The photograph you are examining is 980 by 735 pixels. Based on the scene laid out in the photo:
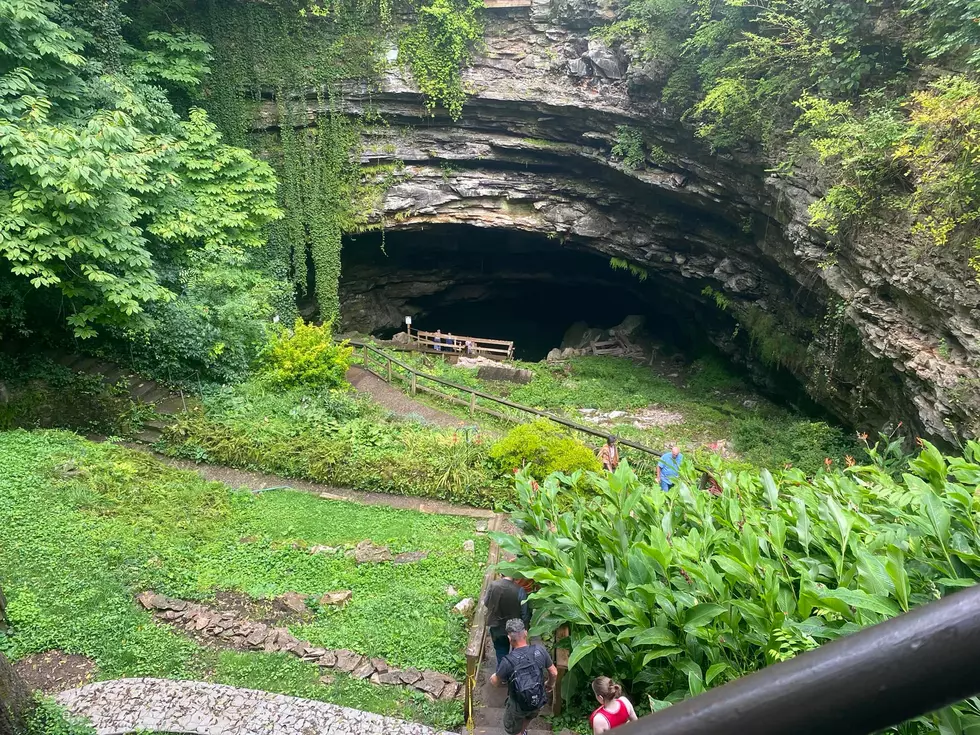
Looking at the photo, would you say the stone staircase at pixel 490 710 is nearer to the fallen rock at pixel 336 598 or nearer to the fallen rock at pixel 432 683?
the fallen rock at pixel 432 683

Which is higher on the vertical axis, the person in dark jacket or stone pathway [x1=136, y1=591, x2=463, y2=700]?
the person in dark jacket

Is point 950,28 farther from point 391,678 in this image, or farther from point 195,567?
point 195,567

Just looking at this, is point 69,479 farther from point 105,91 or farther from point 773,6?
point 773,6

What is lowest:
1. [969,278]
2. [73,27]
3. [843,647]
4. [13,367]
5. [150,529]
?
[150,529]

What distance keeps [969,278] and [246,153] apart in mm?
14134

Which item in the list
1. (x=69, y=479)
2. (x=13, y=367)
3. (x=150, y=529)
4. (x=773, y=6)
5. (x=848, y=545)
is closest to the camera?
(x=848, y=545)

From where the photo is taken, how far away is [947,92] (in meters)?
8.16

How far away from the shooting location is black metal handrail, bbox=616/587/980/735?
0.66 m

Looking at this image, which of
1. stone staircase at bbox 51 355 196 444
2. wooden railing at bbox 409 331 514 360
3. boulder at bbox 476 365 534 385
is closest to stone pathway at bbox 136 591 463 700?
stone staircase at bbox 51 355 196 444

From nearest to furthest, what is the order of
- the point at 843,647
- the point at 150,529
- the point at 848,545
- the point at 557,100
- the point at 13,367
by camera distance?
1. the point at 843,647
2. the point at 848,545
3. the point at 150,529
4. the point at 13,367
5. the point at 557,100

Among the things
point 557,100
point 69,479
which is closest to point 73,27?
point 69,479

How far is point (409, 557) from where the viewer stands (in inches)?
309

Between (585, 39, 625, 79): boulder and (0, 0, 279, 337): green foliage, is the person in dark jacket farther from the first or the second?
(585, 39, 625, 79): boulder

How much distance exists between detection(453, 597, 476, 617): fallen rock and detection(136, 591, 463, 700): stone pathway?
1.03 m
